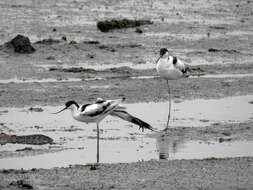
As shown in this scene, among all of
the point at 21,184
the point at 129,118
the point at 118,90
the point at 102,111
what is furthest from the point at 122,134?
the point at 21,184

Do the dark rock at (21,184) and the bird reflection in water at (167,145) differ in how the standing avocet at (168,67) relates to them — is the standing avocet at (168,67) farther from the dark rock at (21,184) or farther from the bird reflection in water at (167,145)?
the dark rock at (21,184)

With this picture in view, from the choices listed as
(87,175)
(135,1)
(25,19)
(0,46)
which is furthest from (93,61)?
(135,1)

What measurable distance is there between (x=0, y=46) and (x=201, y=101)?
659 centimetres

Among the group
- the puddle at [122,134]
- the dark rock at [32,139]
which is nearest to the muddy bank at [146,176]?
the puddle at [122,134]

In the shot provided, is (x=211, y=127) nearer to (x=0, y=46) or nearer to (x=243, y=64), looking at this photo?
(x=243, y=64)

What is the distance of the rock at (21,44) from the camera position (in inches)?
712

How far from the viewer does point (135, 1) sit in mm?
30438

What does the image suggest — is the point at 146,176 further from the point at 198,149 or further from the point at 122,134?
the point at 122,134

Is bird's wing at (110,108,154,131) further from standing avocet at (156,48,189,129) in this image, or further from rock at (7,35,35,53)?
rock at (7,35,35,53)

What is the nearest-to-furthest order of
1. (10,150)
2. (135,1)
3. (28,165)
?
(28,165), (10,150), (135,1)

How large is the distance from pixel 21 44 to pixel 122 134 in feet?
23.5

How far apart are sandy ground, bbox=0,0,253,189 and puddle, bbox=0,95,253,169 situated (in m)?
0.53

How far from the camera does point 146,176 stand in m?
9.30

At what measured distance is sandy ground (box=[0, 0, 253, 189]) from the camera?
30.4 ft
